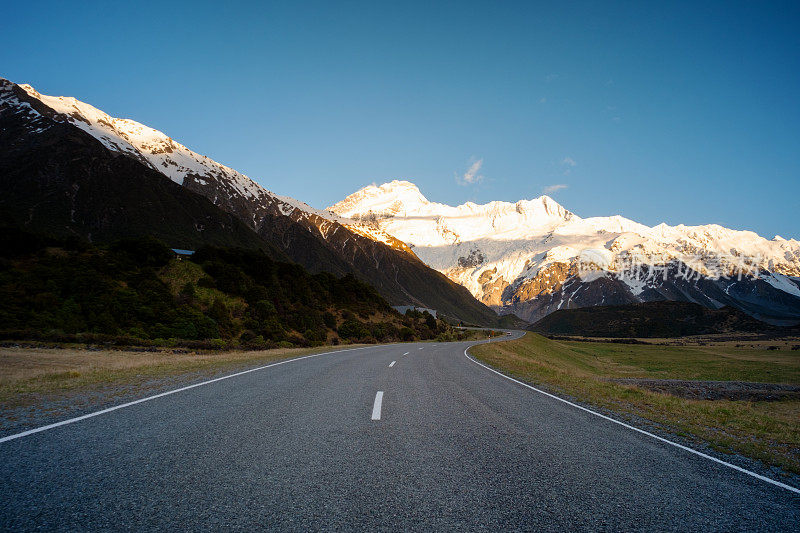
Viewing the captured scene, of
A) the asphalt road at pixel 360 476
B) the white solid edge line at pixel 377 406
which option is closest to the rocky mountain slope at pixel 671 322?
the white solid edge line at pixel 377 406

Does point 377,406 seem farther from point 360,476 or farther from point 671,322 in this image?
point 671,322

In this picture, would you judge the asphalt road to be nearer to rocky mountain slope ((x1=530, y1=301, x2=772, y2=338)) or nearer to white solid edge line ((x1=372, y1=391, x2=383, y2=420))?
white solid edge line ((x1=372, y1=391, x2=383, y2=420))

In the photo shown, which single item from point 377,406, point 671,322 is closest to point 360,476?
point 377,406

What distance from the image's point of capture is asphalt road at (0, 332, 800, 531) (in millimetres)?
3791

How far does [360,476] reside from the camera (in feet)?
15.6

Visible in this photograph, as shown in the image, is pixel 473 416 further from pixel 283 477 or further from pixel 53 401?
pixel 53 401

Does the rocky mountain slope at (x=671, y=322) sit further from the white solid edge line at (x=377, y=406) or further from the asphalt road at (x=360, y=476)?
the asphalt road at (x=360, y=476)

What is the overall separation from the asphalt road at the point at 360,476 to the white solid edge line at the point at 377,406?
0.39ft

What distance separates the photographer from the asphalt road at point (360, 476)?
379 cm

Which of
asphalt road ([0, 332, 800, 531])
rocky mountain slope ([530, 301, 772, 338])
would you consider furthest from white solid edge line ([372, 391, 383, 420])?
rocky mountain slope ([530, 301, 772, 338])

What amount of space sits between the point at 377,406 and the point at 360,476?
13.0ft

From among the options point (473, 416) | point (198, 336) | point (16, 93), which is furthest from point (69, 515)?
point (16, 93)

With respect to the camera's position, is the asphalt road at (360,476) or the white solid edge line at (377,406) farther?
the white solid edge line at (377,406)

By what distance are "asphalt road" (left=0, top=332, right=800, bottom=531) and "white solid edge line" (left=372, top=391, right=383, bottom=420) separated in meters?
0.12
